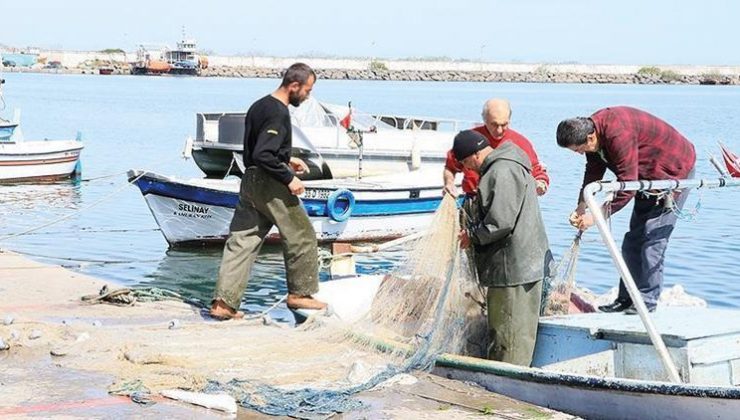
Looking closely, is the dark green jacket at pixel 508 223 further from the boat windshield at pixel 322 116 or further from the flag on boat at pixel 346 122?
the boat windshield at pixel 322 116

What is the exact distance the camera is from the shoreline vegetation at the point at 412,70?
150 meters

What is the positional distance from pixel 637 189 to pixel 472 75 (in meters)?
156

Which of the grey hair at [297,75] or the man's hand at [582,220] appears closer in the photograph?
the man's hand at [582,220]

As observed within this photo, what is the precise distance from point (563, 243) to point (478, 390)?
12.1m

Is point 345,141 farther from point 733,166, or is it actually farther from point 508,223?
point 508,223

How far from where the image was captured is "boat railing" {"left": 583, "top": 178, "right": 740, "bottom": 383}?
6.13 metres

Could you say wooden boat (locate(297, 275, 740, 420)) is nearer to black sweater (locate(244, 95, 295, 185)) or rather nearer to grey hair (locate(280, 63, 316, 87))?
black sweater (locate(244, 95, 295, 185))

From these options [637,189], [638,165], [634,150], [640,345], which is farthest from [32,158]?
[640,345]

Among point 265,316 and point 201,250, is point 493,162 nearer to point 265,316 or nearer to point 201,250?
point 265,316

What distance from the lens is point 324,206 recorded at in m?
15.8

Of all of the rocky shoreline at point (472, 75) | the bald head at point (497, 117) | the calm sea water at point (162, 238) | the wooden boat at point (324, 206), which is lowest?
the rocky shoreline at point (472, 75)

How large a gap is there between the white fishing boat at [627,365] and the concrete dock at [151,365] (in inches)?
5.3

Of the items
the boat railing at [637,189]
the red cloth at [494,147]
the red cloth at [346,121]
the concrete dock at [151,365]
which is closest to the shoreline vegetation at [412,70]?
the red cloth at [346,121]

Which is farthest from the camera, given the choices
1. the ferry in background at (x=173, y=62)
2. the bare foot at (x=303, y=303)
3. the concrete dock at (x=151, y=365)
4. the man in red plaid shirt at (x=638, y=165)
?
the ferry in background at (x=173, y=62)
